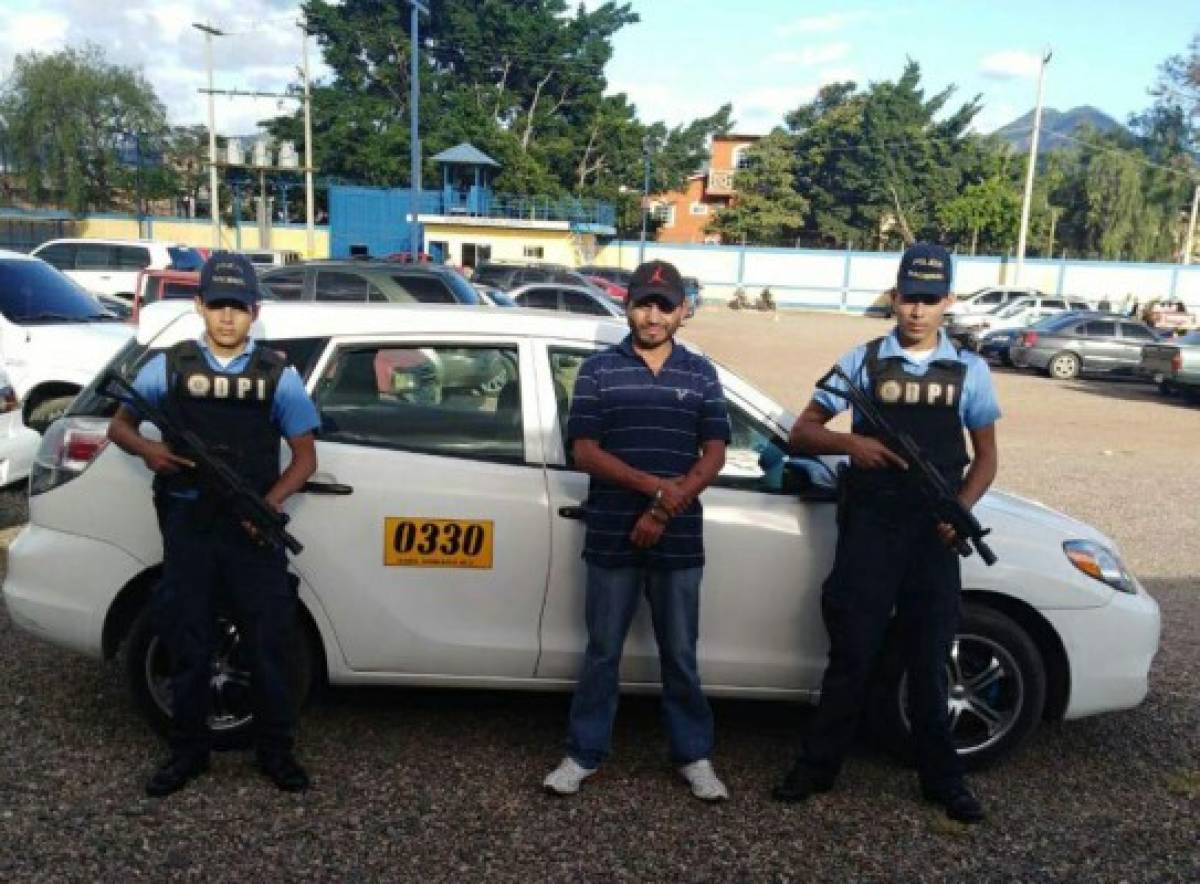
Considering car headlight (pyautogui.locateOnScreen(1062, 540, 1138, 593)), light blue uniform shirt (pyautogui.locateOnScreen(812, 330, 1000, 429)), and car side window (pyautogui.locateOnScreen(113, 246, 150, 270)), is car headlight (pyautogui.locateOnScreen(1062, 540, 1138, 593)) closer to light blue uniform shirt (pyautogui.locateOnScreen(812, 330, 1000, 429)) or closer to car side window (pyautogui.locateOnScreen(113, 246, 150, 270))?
light blue uniform shirt (pyautogui.locateOnScreen(812, 330, 1000, 429))

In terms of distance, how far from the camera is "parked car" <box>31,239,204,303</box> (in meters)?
Result: 20.3

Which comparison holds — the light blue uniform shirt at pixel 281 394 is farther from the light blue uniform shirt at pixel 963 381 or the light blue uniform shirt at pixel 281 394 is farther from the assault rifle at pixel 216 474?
the light blue uniform shirt at pixel 963 381

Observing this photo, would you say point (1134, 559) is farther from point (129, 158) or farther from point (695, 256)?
point (129, 158)

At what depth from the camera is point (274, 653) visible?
3.34 meters

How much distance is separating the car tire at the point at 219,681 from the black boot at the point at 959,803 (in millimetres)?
2218

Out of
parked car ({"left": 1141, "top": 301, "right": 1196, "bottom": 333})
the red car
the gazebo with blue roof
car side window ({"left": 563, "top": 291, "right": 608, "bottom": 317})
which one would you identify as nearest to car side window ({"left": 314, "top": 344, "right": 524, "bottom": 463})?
car side window ({"left": 563, "top": 291, "right": 608, "bottom": 317})

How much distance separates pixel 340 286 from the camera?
1109 centimetres

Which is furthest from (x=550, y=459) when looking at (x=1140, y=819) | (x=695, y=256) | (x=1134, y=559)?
(x=695, y=256)

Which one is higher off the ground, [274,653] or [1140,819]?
[274,653]

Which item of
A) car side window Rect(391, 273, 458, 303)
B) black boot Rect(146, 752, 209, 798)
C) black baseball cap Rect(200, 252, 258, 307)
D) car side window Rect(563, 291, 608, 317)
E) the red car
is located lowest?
black boot Rect(146, 752, 209, 798)

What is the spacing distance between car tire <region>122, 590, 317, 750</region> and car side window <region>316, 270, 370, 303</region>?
7720 mm

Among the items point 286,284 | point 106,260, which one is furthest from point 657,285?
point 106,260

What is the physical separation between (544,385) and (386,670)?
117 centimetres

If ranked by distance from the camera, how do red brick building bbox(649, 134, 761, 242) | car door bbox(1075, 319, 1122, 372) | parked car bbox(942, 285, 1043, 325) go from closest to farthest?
car door bbox(1075, 319, 1122, 372) < parked car bbox(942, 285, 1043, 325) < red brick building bbox(649, 134, 761, 242)
